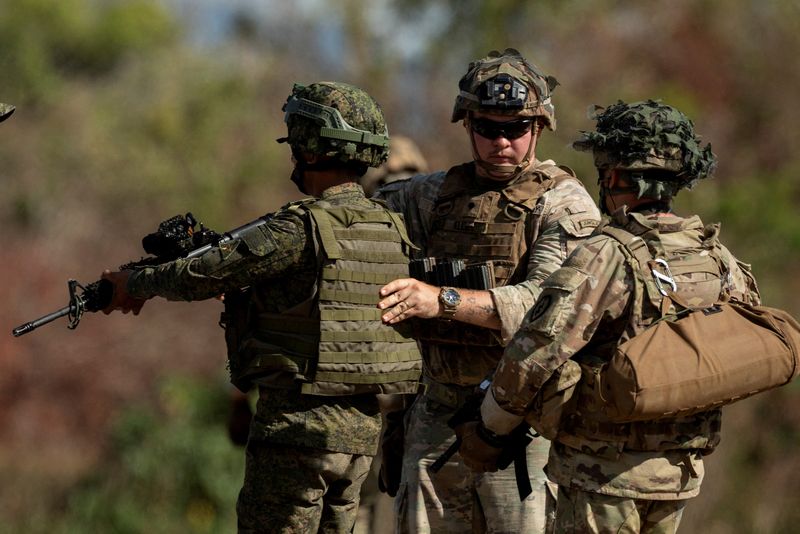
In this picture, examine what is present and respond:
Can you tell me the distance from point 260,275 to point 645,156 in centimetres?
147

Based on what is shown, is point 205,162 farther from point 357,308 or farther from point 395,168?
point 357,308

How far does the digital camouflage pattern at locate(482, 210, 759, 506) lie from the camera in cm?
411

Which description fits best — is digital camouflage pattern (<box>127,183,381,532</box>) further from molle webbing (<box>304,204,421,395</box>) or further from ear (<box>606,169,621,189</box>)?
ear (<box>606,169,621,189</box>)

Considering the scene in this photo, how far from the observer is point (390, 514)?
10805 millimetres

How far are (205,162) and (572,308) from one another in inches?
838

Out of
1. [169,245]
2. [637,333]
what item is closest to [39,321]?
[169,245]

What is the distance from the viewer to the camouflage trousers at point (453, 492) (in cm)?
514

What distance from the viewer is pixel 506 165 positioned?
5.26 m

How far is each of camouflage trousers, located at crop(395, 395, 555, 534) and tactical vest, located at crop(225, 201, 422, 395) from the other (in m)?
0.57

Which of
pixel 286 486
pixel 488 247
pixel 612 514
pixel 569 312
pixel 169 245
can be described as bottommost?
pixel 612 514

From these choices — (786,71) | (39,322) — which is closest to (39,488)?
(39,322)

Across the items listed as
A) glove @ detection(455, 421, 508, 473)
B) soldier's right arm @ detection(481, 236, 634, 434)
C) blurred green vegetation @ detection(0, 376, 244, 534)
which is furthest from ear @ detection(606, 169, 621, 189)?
blurred green vegetation @ detection(0, 376, 244, 534)

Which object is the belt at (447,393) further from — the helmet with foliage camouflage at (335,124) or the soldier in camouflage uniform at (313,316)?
the helmet with foliage camouflage at (335,124)

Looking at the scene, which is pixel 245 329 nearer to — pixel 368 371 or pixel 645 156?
pixel 368 371
